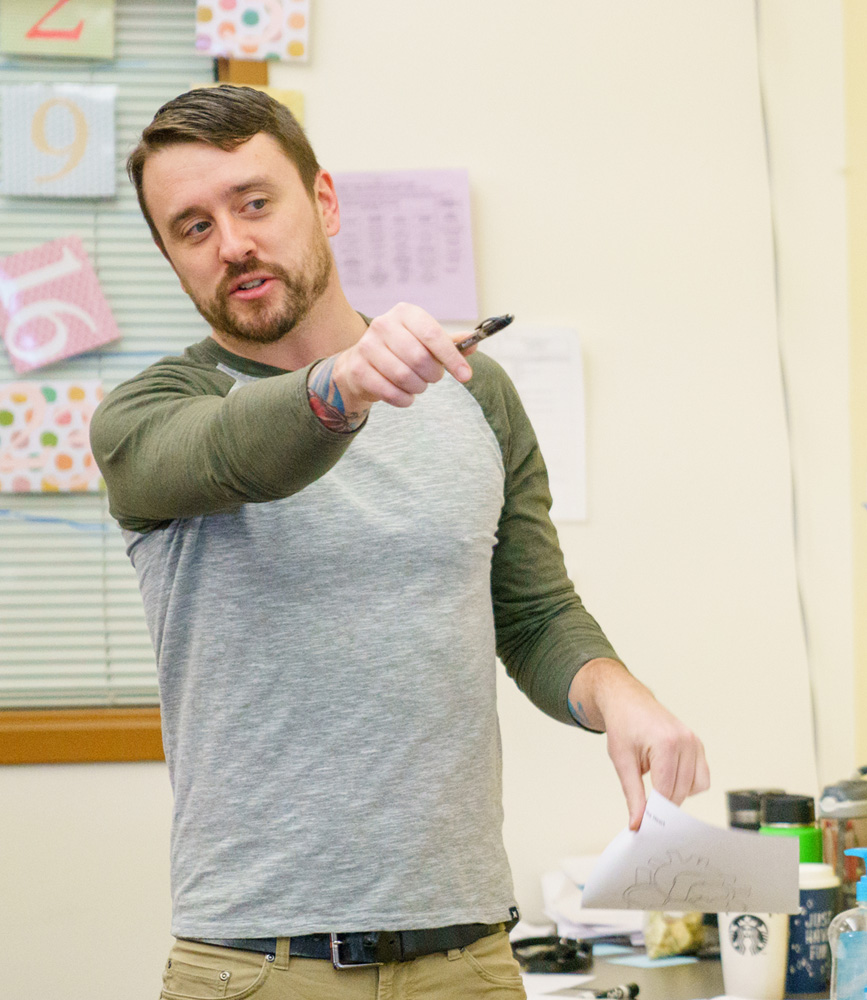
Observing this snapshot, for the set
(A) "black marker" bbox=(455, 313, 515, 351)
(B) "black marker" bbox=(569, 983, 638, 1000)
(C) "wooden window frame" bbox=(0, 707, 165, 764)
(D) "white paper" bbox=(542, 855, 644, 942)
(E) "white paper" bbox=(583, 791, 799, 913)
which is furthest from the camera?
(C) "wooden window frame" bbox=(0, 707, 165, 764)

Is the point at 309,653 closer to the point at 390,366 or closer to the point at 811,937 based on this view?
the point at 390,366

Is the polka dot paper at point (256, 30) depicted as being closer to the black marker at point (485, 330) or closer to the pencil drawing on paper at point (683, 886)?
the black marker at point (485, 330)

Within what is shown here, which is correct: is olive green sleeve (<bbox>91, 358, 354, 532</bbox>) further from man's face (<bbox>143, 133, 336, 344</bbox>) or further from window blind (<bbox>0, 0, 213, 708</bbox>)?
window blind (<bbox>0, 0, 213, 708</bbox>)

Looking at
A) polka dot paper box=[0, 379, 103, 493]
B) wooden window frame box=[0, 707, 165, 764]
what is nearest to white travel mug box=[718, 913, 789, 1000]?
wooden window frame box=[0, 707, 165, 764]

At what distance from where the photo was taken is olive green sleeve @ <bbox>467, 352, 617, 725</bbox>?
3.67 ft

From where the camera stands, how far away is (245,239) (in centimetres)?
105

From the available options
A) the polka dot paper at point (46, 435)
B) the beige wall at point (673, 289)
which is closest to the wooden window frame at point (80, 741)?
the polka dot paper at point (46, 435)

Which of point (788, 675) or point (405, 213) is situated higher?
point (405, 213)

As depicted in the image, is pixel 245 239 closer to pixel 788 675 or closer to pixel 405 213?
pixel 405 213

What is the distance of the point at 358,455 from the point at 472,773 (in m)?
0.30

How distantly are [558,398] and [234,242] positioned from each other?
0.86 metres

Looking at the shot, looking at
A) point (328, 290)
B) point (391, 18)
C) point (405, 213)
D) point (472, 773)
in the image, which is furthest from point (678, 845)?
point (391, 18)

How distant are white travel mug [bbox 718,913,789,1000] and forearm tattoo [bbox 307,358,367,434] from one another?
3.03ft

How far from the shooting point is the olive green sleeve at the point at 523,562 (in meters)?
1.12
